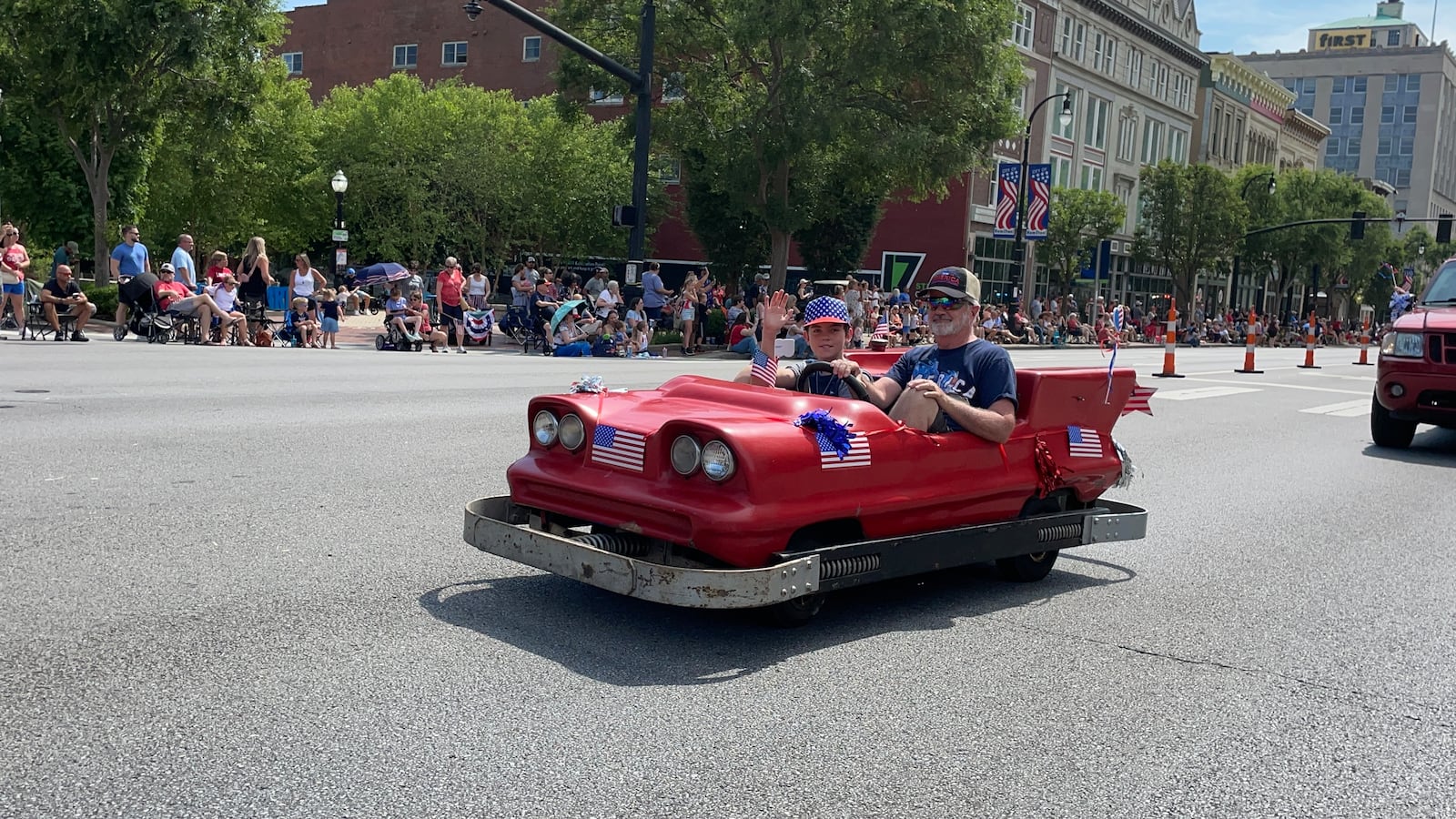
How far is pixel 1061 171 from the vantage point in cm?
6097

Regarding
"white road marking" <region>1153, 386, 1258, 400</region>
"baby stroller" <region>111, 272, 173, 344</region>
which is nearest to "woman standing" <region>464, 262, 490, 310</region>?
"baby stroller" <region>111, 272, 173, 344</region>

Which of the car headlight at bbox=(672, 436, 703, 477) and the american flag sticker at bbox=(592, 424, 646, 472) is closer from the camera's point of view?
the car headlight at bbox=(672, 436, 703, 477)

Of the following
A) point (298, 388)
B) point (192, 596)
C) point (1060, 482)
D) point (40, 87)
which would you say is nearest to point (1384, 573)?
point (1060, 482)

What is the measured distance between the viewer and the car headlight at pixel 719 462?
483 centimetres

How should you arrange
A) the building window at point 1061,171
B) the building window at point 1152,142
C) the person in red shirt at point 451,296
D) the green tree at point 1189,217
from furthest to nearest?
the building window at point 1152,142, the green tree at point 1189,217, the building window at point 1061,171, the person in red shirt at point 451,296

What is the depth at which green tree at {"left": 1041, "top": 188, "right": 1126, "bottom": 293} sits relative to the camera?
2205 inches

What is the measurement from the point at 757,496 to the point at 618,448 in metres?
0.68

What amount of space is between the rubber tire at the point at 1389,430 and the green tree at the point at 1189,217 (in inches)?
2011

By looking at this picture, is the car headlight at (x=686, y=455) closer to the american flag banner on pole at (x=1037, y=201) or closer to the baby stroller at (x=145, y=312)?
the baby stroller at (x=145, y=312)

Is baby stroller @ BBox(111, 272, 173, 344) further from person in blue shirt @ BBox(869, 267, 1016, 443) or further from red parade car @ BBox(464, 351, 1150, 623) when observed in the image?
person in blue shirt @ BBox(869, 267, 1016, 443)

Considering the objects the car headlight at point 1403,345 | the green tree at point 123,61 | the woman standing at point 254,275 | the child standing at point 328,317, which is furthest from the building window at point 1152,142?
the car headlight at point 1403,345

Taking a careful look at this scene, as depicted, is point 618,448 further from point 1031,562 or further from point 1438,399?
point 1438,399

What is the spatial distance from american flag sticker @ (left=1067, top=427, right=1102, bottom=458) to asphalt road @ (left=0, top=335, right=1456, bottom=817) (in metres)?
0.66

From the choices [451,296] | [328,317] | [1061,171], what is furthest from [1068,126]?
[328,317]
